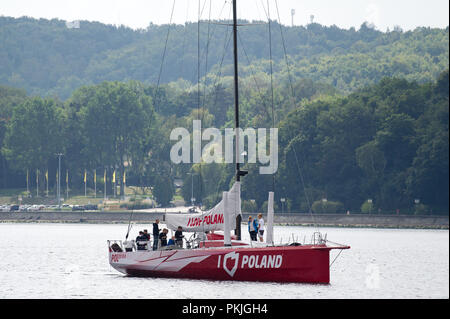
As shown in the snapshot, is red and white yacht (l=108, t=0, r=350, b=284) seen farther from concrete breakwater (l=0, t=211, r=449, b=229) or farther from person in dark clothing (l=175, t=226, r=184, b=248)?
concrete breakwater (l=0, t=211, r=449, b=229)

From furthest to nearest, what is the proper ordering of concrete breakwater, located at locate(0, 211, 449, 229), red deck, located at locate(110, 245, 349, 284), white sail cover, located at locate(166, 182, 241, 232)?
1. concrete breakwater, located at locate(0, 211, 449, 229)
2. white sail cover, located at locate(166, 182, 241, 232)
3. red deck, located at locate(110, 245, 349, 284)

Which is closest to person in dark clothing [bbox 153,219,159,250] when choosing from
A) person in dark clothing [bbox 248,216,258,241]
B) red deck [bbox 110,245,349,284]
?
red deck [bbox 110,245,349,284]

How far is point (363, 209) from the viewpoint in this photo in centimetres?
15138

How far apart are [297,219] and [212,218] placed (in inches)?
4053

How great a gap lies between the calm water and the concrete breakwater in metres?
38.0

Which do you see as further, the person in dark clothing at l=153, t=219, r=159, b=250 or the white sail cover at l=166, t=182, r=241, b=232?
the person in dark clothing at l=153, t=219, r=159, b=250

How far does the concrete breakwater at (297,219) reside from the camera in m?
135

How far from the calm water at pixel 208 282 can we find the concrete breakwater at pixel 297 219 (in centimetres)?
3805

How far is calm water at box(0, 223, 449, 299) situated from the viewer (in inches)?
1917

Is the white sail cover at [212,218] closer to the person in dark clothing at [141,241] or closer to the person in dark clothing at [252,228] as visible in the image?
the person in dark clothing at [141,241]

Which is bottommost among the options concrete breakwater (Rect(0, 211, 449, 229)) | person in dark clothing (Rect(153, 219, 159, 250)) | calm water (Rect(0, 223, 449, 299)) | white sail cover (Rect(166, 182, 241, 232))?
concrete breakwater (Rect(0, 211, 449, 229))

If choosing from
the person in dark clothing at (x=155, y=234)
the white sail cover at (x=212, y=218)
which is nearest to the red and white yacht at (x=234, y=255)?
the white sail cover at (x=212, y=218)
